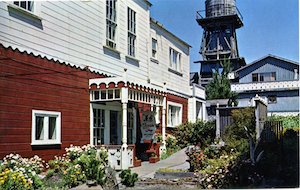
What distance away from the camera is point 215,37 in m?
7.96

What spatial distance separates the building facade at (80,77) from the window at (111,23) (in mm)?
27

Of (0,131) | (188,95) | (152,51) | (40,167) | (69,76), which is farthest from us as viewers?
(188,95)

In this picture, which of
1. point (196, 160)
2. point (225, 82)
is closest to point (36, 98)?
point (196, 160)

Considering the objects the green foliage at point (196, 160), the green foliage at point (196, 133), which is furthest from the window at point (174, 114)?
the green foliage at point (196, 160)

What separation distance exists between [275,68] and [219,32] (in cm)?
132

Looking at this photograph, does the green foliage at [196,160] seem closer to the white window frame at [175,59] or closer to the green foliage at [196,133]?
the green foliage at [196,133]

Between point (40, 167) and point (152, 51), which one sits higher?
point (152, 51)

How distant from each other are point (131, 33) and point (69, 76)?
3440 millimetres

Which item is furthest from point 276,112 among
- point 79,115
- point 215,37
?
point 79,115

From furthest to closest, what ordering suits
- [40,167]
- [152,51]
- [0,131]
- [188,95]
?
1. [188,95]
2. [152,51]
3. [40,167]
4. [0,131]

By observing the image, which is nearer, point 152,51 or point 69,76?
point 69,76

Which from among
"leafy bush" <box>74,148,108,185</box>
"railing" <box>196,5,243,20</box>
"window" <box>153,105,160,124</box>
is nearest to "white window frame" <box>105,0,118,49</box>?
"window" <box>153,105,160,124</box>

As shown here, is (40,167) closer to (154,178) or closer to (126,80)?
(154,178)

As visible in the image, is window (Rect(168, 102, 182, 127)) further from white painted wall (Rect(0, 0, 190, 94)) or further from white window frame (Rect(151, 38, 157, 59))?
white window frame (Rect(151, 38, 157, 59))
